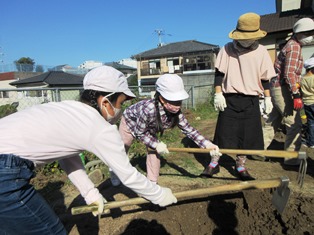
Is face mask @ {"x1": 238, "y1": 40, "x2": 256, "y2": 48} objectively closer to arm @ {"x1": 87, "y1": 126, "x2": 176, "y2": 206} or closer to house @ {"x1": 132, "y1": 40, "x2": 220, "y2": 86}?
arm @ {"x1": 87, "y1": 126, "x2": 176, "y2": 206}

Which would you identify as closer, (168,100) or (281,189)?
(281,189)

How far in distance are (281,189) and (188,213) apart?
1.03m

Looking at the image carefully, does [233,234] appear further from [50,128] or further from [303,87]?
[303,87]

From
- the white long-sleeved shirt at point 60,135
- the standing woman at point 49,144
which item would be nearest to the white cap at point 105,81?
the standing woman at point 49,144

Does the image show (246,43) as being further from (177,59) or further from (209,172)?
(177,59)

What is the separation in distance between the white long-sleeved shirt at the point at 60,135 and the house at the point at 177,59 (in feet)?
96.7

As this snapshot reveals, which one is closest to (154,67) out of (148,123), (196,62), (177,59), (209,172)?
(177,59)

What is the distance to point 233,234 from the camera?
8.68 ft

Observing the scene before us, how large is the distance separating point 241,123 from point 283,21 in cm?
1516

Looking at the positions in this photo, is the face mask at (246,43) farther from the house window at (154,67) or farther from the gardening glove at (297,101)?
the house window at (154,67)

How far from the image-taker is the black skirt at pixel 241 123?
11.3ft

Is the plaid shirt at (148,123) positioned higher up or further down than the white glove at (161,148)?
higher up

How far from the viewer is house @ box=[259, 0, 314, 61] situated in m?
14.9

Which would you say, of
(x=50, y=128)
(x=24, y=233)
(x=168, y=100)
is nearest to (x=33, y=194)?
(x=24, y=233)
